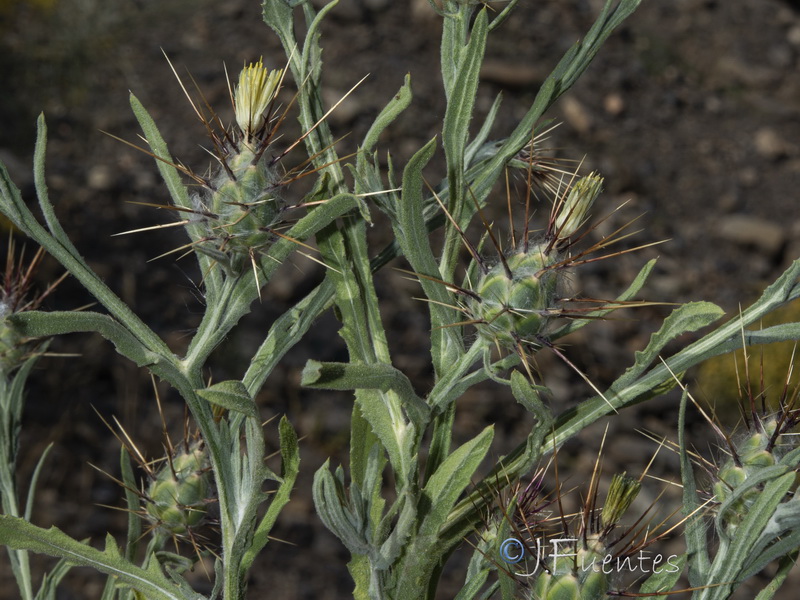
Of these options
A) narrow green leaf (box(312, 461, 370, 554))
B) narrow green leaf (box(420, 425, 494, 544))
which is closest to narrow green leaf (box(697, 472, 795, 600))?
narrow green leaf (box(420, 425, 494, 544))

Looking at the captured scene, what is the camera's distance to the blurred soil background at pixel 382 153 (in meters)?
A: 4.67

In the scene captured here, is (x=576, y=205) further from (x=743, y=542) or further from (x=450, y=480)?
(x=743, y=542)

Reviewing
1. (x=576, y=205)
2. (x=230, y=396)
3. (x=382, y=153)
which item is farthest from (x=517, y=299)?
(x=382, y=153)

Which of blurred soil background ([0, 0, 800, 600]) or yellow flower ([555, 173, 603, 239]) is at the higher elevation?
yellow flower ([555, 173, 603, 239])

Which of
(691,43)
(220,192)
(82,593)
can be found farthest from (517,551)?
(691,43)

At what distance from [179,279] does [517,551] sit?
4351 millimetres

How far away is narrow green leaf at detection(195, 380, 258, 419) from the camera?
1.06m

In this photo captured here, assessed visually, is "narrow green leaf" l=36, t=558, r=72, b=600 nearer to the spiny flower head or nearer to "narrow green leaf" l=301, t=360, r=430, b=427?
"narrow green leaf" l=301, t=360, r=430, b=427

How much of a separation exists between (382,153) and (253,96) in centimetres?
498

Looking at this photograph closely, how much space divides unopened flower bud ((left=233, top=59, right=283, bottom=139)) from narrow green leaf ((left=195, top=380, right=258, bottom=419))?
0.35 metres

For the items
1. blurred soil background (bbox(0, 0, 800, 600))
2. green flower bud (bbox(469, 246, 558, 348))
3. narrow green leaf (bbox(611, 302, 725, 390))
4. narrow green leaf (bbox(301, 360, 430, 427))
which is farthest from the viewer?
blurred soil background (bbox(0, 0, 800, 600))

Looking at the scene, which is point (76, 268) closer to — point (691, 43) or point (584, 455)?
point (584, 455)

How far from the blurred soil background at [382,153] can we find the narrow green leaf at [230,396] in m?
3.06

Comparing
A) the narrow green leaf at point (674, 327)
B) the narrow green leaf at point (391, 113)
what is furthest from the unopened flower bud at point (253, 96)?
the narrow green leaf at point (674, 327)
